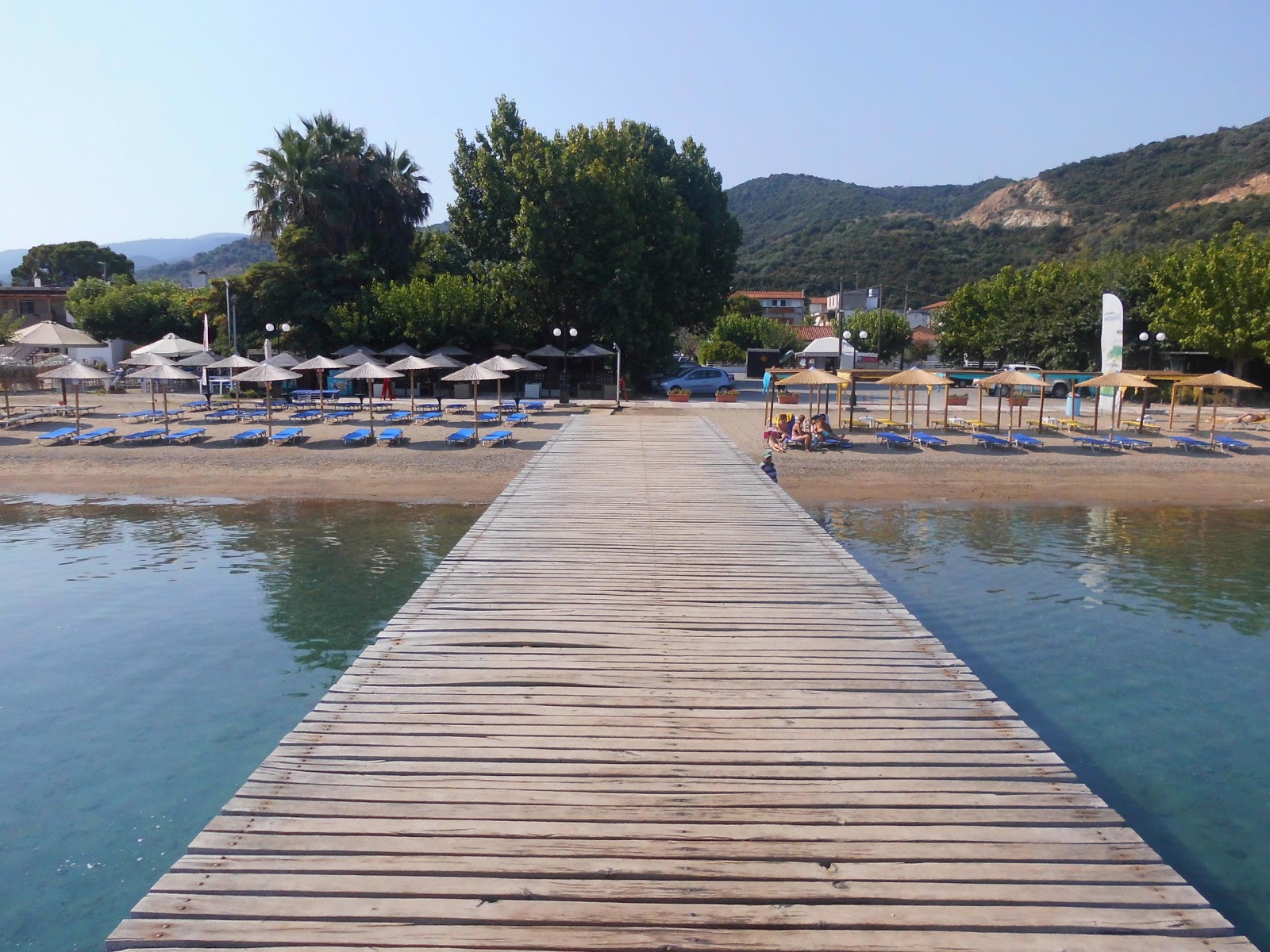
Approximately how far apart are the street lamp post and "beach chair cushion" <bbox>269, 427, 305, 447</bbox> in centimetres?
1184

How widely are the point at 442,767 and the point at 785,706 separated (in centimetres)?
223

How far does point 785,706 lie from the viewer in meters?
5.89

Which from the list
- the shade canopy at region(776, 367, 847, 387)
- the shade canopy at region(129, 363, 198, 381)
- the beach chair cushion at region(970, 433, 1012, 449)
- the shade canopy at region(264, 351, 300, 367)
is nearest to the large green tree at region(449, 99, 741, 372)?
the shade canopy at region(264, 351, 300, 367)

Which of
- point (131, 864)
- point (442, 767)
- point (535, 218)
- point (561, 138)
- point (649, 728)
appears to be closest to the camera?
point (442, 767)

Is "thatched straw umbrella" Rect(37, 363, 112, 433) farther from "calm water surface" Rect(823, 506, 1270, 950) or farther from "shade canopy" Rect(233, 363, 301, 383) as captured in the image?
"calm water surface" Rect(823, 506, 1270, 950)

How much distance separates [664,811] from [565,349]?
34352mm

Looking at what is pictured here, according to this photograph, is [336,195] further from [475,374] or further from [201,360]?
[475,374]

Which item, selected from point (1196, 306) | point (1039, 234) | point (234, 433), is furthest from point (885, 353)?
point (1039, 234)

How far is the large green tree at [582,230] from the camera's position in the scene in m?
37.1

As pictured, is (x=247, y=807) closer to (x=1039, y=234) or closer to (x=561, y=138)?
(x=561, y=138)

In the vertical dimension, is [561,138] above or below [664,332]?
above

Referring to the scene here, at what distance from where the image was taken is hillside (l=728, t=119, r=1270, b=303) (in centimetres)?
9869

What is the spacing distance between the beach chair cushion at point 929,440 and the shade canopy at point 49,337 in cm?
3716

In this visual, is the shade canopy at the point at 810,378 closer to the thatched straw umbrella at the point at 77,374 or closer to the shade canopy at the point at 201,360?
the shade canopy at the point at 201,360
